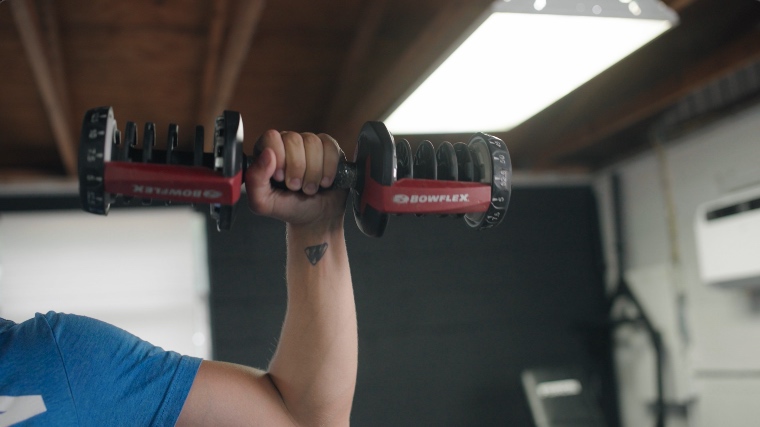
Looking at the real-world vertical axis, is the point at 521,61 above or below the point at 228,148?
above

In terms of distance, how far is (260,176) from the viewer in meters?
0.87

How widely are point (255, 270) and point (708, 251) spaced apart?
8.56 feet

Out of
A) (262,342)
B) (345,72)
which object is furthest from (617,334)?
(345,72)

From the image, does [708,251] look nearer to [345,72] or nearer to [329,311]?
[345,72]

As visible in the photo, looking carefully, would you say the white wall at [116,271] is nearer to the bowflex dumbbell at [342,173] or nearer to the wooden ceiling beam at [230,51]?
the wooden ceiling beam at [230,51]

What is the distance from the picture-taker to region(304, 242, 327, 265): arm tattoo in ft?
3.48

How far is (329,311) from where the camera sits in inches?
41.6

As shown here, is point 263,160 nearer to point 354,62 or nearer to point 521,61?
point 521,61

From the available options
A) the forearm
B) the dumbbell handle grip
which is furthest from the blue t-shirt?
the dumbbell handle grip

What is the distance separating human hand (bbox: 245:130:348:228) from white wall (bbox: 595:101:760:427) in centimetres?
316

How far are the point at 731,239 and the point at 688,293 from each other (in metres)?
0.85

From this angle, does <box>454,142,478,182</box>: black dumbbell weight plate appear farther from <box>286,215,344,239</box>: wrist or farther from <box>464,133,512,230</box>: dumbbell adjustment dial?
<box>286,215,344,239</box>: wrist

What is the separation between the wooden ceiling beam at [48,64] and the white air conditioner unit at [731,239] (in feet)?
10.1

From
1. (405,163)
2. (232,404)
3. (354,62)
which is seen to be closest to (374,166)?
(405,163)
